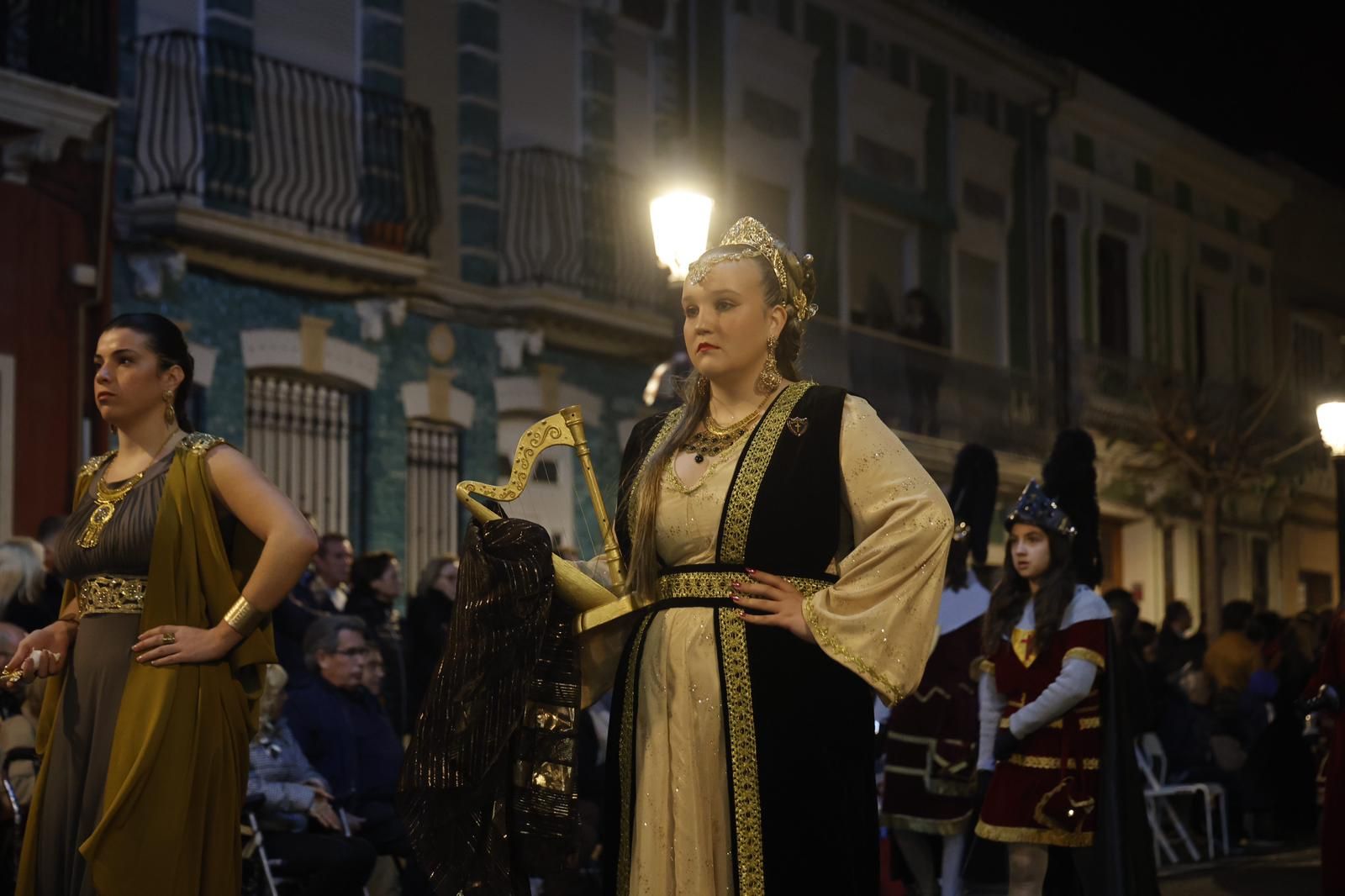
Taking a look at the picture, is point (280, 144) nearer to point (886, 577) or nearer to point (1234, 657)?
point (1234, 657)

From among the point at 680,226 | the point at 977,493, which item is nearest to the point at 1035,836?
the point at 977,493

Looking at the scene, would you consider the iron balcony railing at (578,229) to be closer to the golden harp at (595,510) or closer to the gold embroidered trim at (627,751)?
the golden harp at (595,510)

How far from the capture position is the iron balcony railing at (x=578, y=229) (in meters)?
16.8

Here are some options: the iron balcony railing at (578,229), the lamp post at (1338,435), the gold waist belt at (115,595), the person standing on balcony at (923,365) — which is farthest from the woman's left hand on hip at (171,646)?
the person standing on balcony at (923,365)

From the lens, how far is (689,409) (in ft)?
16.1

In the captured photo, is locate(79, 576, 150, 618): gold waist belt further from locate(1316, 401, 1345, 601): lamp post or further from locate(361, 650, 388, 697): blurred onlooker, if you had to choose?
locate(1316, 401, 1345, 601): lamp post

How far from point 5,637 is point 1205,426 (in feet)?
70.0

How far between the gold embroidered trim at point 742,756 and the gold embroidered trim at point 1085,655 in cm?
333

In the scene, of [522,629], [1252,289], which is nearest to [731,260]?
[522,629]

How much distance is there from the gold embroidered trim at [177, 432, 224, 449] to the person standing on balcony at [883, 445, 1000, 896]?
174 inches

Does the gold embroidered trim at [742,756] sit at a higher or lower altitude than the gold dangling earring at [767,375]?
lower

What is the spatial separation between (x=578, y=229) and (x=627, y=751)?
42.1ft

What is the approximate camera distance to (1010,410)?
1000 inches

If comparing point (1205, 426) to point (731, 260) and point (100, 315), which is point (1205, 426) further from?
point (731, 260)
